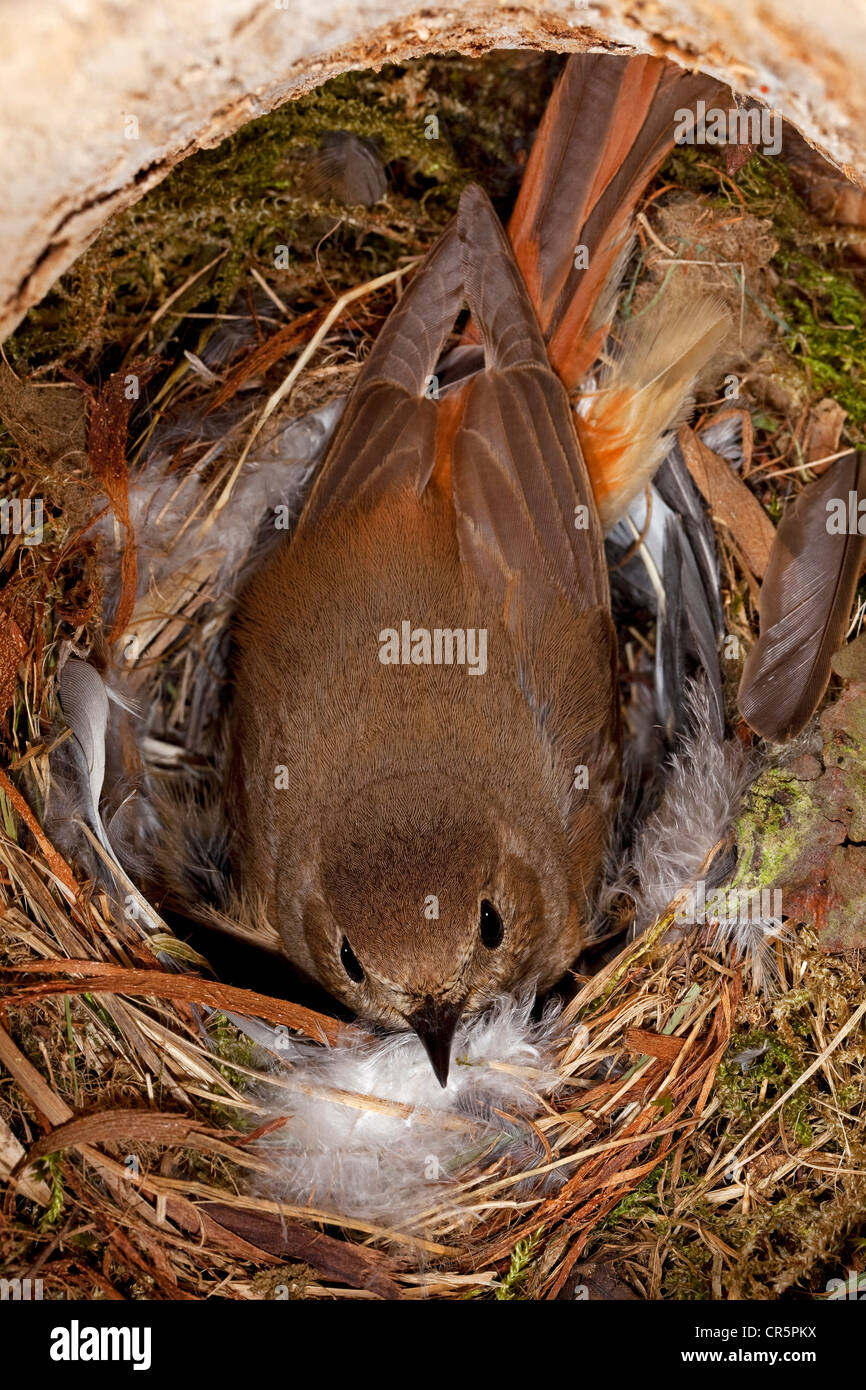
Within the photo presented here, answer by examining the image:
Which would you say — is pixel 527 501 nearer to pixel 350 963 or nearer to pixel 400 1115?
pixel 350 963

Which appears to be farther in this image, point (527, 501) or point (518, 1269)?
point (527, 501)

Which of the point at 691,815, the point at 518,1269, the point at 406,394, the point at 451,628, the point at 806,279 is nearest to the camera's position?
the point at 518,1269

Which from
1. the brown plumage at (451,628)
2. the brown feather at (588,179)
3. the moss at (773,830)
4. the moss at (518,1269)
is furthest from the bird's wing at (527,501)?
the moss at (518,1269)

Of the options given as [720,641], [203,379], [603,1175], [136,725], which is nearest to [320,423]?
[203,379]

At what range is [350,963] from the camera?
320cm

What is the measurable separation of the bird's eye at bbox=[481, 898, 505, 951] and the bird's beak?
22 centimetres

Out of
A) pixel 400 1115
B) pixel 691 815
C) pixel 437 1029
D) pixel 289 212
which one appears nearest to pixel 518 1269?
pixel 400 1115

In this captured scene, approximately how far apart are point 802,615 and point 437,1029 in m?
1.62

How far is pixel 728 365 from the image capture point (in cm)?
366

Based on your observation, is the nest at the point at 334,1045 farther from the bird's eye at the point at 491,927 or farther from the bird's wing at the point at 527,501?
the bird's wing at the point at 527,501

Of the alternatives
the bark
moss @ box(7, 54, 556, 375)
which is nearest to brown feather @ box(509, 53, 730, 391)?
moss @ box(7, 54, 556, 375)

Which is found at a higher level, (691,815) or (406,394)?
(406,394)

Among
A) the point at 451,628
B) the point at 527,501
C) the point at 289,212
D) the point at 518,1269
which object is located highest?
the point at 289,212

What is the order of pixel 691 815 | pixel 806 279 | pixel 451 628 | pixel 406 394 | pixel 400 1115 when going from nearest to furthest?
pixel 400 1115
pixel 691 815
pixel 451 628
pixel 406 394
pixel 806 279
